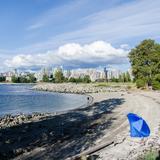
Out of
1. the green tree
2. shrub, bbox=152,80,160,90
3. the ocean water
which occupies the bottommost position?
the ocean water

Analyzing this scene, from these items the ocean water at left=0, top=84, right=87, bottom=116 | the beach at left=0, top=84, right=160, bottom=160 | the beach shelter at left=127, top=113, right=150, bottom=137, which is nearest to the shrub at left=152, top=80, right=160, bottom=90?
the ocean water at left=0, top=84, right=87, bottom=116

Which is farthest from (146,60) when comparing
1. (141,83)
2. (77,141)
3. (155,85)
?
(77,141)

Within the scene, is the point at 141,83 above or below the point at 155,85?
above

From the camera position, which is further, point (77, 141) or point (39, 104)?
point (39, 104)

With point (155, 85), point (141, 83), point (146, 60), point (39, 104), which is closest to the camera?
point (39, 104)

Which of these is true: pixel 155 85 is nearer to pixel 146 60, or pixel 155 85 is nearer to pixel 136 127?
pixel 146 60

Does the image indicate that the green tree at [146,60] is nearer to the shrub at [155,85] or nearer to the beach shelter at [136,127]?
the shrub at [155,85]

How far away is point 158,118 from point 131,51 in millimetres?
64329

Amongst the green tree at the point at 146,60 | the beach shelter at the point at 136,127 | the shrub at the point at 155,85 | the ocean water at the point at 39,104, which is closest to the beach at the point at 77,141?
the beach shelter at the point at 136,127

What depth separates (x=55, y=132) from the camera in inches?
1363

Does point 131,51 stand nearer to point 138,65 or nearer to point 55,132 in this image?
point 138,65

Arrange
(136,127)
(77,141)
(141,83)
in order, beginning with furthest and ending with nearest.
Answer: (141,83) < (77,141) < (136,127)

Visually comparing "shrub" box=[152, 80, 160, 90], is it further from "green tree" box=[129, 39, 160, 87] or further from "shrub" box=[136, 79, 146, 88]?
"shrub" box=[136, 79, 146, 88]

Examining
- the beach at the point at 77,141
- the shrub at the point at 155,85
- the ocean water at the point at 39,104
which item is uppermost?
the shrub at the point at 155,85
